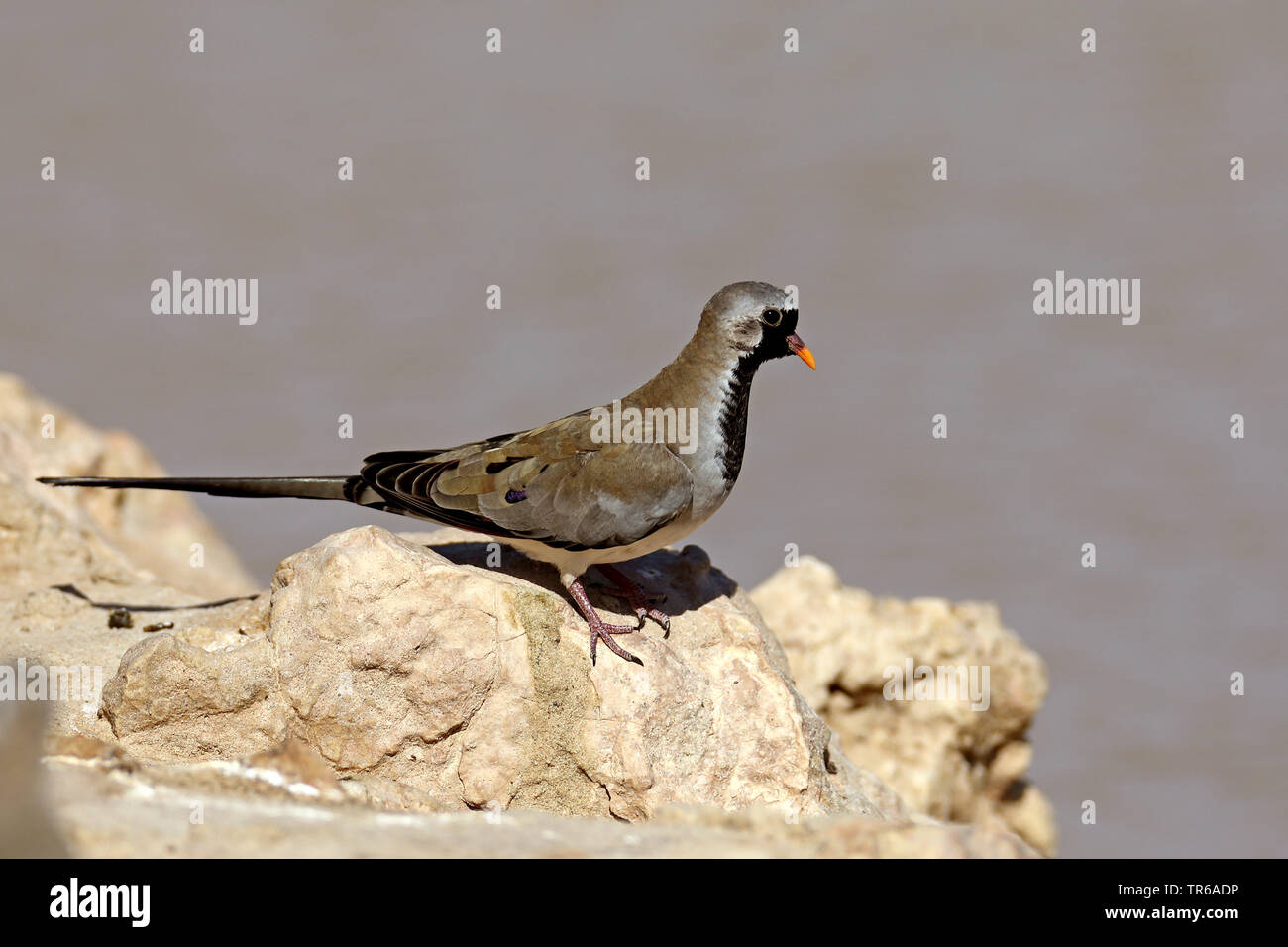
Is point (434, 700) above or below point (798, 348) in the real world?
below

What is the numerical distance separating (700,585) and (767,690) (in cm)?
95

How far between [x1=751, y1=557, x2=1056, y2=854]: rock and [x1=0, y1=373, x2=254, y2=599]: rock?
12.5 ft

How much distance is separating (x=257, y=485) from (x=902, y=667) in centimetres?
424

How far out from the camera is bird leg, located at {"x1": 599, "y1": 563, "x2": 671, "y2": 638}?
740 centimetres

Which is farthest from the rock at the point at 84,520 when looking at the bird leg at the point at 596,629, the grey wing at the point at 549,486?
the bird leg at the point at 596,629

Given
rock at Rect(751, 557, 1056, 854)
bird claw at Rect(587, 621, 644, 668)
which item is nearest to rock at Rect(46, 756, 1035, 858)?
bird claw at Rect(587, 621, 644, 668)

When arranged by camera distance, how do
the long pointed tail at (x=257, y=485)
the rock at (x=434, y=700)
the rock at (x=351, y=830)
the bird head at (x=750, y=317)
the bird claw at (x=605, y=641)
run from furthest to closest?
the long pointed tail at (x=257, y=485)
the bird head at (x=750, y=317)
the bird claw at (x=605, y=641)
the rock at (x=434, y=700)
the rock at (x=351, y=830)

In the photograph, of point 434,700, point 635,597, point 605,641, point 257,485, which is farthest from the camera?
point 257,485

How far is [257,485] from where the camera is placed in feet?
25.5

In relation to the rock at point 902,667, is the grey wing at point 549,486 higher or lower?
higher

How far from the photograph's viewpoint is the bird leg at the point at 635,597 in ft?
24.3

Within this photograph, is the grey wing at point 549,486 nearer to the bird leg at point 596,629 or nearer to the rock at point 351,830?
the bird leg at point 596,629

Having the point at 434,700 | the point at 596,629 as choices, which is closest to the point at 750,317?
the point at 596,629

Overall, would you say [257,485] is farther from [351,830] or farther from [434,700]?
[351,830]
